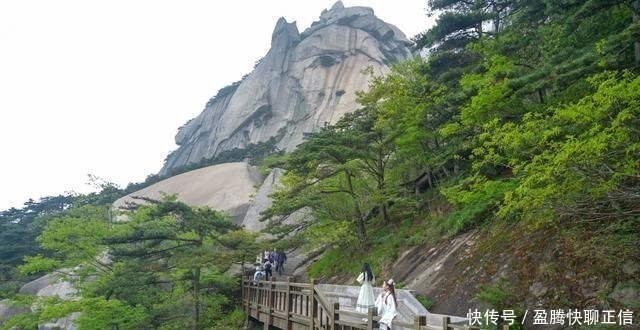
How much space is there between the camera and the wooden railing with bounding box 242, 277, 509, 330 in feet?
28.8

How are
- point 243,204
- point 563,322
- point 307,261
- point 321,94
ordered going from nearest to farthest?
1. point 563,322
2. point 307,261
3. point 243,204
4. point 321,94

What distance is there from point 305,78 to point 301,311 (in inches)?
2022

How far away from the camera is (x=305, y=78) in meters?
61.9

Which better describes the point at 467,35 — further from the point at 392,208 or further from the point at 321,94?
the point at 321,94

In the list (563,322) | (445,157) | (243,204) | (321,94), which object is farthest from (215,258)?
(321,94)

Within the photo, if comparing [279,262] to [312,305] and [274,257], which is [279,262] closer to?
[274,257]

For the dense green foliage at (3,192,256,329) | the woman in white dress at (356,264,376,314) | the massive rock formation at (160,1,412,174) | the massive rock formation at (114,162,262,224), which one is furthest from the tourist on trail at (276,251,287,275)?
the massive rock formation at (160,1,412,174)

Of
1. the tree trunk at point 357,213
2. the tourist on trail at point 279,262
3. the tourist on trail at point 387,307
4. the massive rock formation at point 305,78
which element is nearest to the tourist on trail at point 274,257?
the tourist on trail at point 279,262


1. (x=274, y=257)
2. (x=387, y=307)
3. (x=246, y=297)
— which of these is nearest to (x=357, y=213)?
(x=274, y=257)

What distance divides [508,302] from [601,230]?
84.6 inches

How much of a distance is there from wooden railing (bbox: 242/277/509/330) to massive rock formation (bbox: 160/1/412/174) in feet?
123

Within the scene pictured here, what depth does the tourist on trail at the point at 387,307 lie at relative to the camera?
826 centimetres

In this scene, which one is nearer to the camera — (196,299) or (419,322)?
(419,322)

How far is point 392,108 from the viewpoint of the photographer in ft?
55.3
